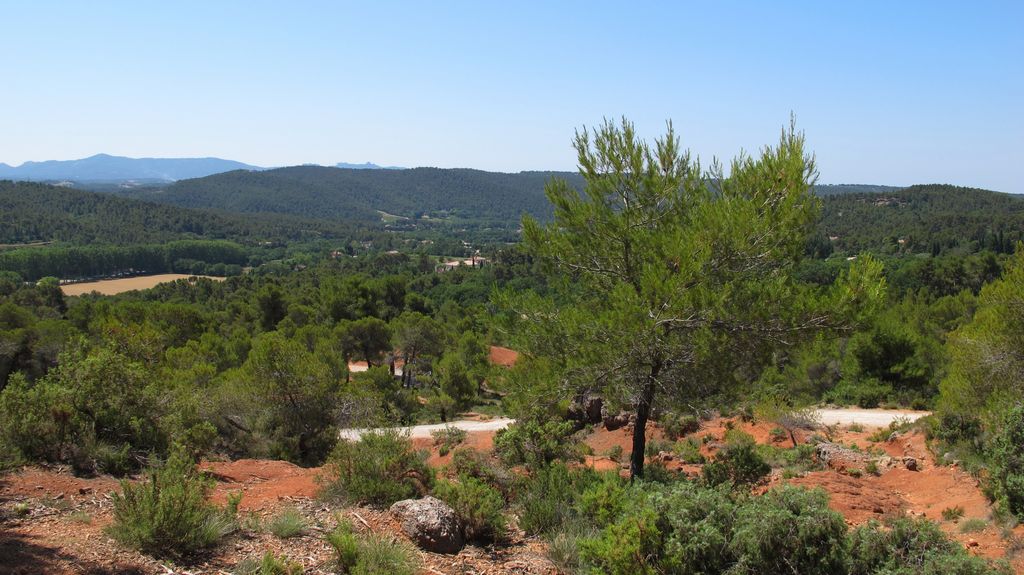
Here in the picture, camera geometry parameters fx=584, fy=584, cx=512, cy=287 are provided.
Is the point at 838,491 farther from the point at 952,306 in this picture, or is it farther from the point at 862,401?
the point at 952,306

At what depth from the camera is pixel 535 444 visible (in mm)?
9508

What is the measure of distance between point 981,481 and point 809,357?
17.6m

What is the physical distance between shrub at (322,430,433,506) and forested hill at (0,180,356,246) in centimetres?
14029

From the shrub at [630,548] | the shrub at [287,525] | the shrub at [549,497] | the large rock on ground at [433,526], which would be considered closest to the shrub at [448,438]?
the shrub at [549,497]

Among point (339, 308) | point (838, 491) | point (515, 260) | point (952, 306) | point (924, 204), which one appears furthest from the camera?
point (924, 204)

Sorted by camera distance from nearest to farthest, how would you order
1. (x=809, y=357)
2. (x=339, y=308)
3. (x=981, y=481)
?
(x=981, y=481)
(x=809, y=357)
(x=339, y=308)

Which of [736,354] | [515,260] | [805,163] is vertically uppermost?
→ [805,163]

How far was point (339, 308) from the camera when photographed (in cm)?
3862

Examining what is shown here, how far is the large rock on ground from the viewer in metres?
5.79

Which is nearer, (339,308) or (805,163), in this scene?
→ (805,163)

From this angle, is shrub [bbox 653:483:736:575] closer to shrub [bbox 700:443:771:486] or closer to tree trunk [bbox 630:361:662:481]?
tree trunk [bbox 630:361:662:481]

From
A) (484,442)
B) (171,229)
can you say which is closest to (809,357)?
(484,442)

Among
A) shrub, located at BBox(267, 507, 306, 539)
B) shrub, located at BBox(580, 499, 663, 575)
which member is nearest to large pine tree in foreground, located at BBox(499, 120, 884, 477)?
shrub, located at BBox(580, 499, 663, 575)

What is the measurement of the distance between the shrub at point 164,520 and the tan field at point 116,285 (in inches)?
3318
